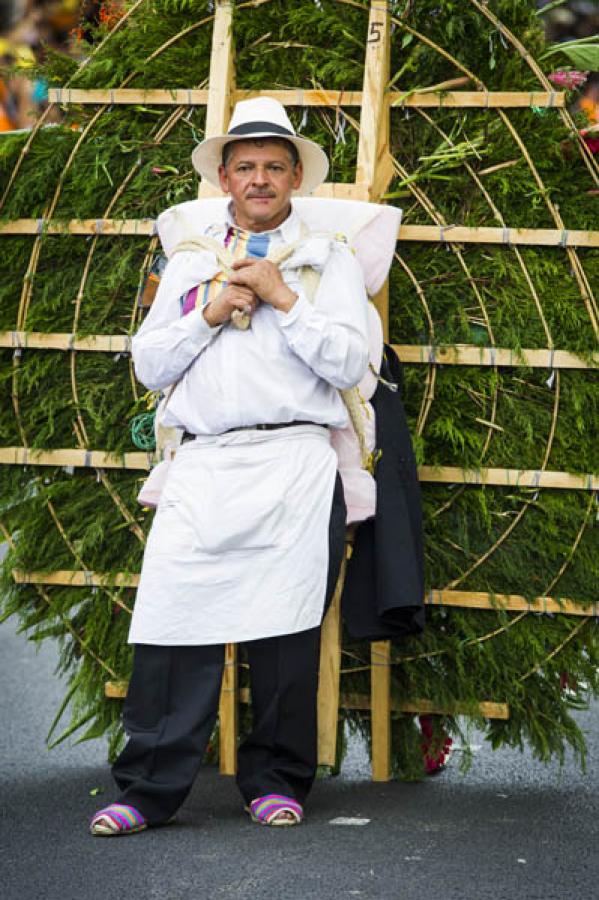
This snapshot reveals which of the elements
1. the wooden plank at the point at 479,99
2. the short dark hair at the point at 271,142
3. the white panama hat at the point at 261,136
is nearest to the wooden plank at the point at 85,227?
the white panama hat at the point at 261,136

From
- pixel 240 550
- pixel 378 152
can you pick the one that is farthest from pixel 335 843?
pixel 378 152

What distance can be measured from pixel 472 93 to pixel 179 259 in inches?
43.5

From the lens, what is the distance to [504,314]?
17.2 ft

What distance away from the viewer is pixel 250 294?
4.54m

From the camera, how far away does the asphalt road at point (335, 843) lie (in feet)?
13.4

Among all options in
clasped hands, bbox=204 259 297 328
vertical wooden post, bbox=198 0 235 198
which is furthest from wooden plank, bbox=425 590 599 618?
vertical wooden post, bbox=198 0 235 198

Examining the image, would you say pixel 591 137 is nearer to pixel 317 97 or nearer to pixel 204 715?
pixel 317 97

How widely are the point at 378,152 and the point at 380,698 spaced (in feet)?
5.44

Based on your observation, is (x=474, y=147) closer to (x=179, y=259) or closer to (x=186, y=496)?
(x=179, y=259)

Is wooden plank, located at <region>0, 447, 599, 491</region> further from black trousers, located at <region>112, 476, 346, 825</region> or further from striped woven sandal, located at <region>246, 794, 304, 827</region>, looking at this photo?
striped woven sandal, located at <region>246, 794, 304, 827</region>

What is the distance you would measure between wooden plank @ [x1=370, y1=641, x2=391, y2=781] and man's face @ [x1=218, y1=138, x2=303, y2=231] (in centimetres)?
136

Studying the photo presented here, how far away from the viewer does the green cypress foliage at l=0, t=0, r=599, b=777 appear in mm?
5223

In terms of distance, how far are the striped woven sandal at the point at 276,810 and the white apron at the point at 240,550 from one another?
0.47 meters

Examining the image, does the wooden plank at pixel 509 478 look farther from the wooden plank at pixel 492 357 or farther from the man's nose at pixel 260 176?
the man's nose at pixel 260 176
